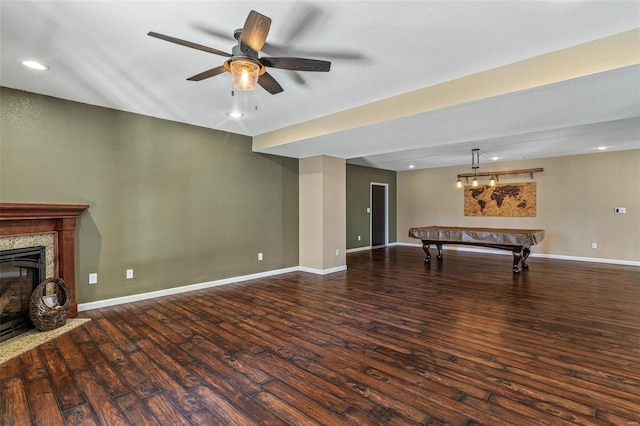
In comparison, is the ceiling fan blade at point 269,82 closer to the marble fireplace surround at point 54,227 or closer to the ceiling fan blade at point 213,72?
the ceiling fan blade at point 213,72

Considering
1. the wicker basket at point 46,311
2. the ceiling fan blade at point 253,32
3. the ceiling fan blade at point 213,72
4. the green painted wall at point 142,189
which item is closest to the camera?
the ceiling fan blade at point 253,32

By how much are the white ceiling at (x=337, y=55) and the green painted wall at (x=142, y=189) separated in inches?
12.6

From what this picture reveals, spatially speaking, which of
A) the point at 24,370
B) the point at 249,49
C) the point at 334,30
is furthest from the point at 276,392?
the point at 334,30

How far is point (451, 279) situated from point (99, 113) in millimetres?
5821

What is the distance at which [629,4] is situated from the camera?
1.98 meters

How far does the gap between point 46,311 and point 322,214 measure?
4.04 metres

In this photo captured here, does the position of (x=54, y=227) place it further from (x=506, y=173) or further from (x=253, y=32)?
(x=506, y=173)

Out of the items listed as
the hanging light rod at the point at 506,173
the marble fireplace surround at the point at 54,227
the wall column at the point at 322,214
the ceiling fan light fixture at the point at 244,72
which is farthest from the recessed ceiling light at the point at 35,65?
the hanging light rod at the point at 506,173

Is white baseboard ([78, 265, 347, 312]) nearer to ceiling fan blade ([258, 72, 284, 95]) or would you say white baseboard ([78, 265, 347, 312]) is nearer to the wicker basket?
the wicker basket

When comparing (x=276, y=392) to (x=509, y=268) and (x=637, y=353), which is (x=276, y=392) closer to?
(x=637, y=353)

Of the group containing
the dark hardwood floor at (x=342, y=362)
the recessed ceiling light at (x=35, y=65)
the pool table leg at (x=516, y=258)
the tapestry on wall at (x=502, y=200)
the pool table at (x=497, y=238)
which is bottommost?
the dark hardwood floor at (x=342, y=362)

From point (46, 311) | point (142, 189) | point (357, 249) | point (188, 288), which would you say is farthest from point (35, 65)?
point (357, 249)

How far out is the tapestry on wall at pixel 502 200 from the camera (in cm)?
799

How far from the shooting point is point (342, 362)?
8.43 feet
